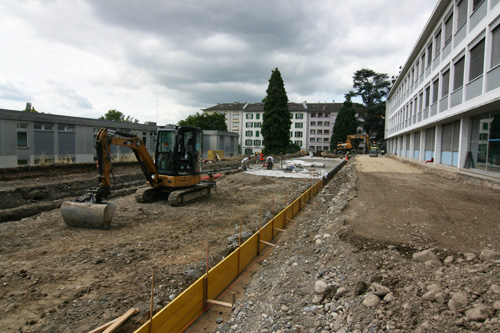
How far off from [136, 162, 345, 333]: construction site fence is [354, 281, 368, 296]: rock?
234 centimetres

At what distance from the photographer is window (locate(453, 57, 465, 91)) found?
14.5 metres

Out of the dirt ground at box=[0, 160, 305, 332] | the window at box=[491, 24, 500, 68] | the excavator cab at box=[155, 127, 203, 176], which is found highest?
the window at box=[491, 24, 500, 68]

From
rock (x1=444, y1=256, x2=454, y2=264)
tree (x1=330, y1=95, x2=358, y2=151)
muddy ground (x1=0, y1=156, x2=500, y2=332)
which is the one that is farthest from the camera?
tree (x1=330, y1=95, x2=358, y2=151)

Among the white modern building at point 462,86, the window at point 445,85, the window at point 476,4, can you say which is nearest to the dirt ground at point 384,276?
the white modern building at point 462,86

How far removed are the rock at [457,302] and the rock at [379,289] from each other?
672mm

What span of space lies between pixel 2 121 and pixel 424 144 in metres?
31.1

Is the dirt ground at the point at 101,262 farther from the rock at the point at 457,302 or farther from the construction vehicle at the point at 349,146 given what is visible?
the construction vehicle at the point at 349,146

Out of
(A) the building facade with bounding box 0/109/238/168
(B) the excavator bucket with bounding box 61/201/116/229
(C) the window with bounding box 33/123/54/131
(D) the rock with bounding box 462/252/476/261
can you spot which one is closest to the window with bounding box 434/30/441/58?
(D) the rock with bounding box 462/252/476/261

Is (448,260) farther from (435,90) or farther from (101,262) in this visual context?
(435,90)

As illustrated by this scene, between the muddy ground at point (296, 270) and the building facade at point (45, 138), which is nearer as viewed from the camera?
the muddy ground at point (296, 270)

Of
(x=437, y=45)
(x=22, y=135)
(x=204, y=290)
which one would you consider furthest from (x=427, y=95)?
(x=22, y=135)

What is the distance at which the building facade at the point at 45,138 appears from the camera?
19594mm

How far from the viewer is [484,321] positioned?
2768 mm

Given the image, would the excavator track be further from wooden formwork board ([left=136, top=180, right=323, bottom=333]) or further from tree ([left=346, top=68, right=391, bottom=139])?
tree ([left=346, top=68, right=391, bottom=139])
